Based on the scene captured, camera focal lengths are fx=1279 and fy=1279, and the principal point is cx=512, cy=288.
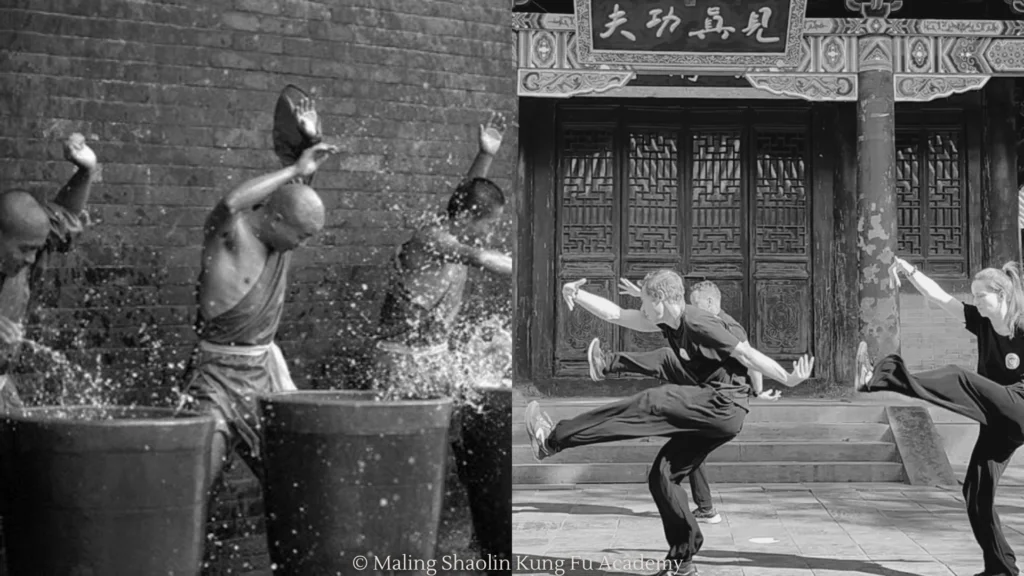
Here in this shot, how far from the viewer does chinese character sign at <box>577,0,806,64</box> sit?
10.3 m

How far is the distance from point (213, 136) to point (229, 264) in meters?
0.43

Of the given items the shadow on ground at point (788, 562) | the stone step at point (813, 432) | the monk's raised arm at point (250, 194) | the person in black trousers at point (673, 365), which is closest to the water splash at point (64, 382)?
the monk's raised arm at point (250, 194)

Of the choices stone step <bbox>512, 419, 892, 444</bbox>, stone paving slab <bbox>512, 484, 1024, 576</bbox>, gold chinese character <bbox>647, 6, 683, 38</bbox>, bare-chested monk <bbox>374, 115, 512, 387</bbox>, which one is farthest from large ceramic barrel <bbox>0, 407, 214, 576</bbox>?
gold chinese character <bbox>647, 6, 683, 38</bbox>

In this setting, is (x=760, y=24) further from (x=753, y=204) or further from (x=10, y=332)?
(x=10, y=332)

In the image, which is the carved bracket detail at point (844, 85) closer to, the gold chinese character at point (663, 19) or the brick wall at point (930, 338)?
the gold chinese character at point (663, 19)

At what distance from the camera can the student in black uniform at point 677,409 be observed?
5.71 m

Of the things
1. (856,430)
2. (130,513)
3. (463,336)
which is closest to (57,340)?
(130,513)

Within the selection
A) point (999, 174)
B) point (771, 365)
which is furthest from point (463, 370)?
point (999, 174)

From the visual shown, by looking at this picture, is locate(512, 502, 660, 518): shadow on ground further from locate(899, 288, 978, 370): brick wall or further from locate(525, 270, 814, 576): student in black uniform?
locate(899, 288, 978, 370): brick wall

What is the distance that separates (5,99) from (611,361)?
352 centimetres

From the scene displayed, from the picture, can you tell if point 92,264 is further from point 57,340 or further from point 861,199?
point 861,199

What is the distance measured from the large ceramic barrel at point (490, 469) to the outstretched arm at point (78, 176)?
1.36 meters

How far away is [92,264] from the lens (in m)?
3.93

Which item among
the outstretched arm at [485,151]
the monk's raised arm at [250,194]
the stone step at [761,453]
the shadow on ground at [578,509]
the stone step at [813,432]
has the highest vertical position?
the outstretched arm at [485,151]
